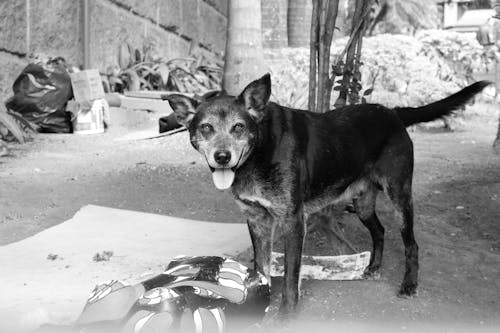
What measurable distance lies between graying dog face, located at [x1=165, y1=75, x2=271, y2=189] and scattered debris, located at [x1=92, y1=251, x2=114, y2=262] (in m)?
1.45

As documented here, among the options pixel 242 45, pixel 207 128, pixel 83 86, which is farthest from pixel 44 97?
pixel 207 128

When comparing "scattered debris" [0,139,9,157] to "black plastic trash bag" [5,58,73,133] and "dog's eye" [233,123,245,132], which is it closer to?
"black plastic trash bag" [5,58,73,133]

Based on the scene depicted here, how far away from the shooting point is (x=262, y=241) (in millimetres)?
4230

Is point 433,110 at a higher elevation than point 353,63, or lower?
lower

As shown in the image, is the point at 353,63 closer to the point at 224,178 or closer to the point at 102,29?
the point at 224,178

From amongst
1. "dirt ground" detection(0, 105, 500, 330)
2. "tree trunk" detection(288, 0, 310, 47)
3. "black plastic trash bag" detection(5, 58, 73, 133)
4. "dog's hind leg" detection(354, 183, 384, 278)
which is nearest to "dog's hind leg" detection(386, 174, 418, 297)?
"dirt ground" detection(0, 105, 500, 330)

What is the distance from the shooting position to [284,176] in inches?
154

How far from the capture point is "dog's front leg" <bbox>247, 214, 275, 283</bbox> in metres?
4.17

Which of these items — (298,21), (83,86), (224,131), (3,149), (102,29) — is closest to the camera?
(224,131)

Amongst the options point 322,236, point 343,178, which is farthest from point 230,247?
point 343,178

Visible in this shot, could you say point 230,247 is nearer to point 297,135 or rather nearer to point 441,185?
point 297,135

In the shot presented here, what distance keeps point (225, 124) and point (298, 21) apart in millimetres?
12070

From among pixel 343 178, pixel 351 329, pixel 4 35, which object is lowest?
pixel 351 329

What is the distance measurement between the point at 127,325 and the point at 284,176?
46.6 inches
